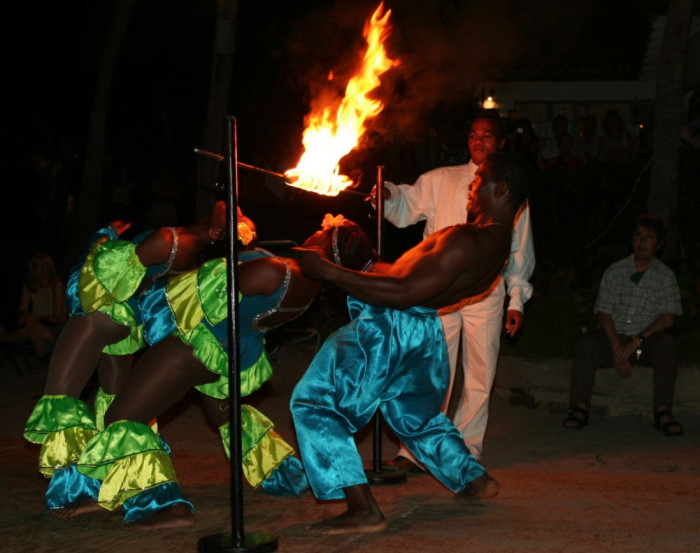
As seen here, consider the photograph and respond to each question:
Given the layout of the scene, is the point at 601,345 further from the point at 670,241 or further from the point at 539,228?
the point at 539,228

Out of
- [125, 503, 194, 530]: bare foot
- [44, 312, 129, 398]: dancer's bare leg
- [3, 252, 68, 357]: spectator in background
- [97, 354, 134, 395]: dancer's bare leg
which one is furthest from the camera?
[3, 252, 68, 357]: spectator in background

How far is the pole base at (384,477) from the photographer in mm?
5738

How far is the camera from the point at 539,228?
1253 cm

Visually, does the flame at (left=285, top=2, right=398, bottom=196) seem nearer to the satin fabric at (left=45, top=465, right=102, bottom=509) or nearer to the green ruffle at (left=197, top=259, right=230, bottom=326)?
the green ruffle at (left=197, top=259, right=230, bottom=326)

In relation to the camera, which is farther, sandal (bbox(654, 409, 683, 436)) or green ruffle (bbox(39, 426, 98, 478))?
sandal (bbox(654, 409, 683, 436))

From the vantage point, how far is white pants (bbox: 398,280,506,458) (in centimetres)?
621

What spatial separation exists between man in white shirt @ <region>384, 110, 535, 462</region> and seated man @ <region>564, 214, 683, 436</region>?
174 centimetres

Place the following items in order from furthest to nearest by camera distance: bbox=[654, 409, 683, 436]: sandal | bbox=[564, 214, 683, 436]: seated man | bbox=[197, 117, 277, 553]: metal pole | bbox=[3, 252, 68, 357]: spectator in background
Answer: bbox=[3, 252, 68, 357]: spectator in background → bbox=[564, 214, 683, 436]: seated man → bbox=[654, 409, 683, 436]: sandal → bbox=[197, 117, 277, 553]: metal pole

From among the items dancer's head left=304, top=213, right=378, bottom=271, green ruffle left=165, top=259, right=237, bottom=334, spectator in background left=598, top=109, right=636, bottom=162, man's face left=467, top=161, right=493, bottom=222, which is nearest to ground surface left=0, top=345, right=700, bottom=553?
green ruffle left=165, top=259, right=237, bottom=334

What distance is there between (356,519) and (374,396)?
586mm

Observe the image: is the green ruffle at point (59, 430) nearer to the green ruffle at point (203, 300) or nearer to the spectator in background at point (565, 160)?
the green ruffle at point (203, 300)

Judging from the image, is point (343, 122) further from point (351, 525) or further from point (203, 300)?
point (351, 525)

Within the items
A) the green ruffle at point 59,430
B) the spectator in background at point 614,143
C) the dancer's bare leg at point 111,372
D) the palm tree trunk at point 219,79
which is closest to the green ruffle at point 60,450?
the green ruffle at point 59,430

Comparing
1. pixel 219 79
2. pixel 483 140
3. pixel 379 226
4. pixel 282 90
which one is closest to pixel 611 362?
pixel 483 140
